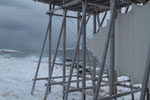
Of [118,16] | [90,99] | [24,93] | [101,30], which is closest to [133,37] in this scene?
[118,16]

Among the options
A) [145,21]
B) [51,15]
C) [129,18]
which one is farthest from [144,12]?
[51,15]

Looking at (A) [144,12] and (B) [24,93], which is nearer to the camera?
(A) [144,12]

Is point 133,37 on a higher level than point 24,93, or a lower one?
higher

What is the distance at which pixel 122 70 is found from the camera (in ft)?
21.4

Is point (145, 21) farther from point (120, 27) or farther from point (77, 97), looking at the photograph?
point (77, 97)

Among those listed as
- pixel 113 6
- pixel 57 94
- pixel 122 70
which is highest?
pixel 113 6

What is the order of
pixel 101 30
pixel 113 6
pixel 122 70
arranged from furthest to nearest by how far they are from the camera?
1. pixel 101 30
2. pixel 122 70
3. pixel 113 6

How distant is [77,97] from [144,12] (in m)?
5.45

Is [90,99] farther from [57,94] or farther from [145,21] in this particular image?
[145,21]

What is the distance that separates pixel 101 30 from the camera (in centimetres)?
739

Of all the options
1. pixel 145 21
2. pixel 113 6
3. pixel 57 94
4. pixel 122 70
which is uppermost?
pixel 113 6

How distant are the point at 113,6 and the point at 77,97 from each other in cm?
540

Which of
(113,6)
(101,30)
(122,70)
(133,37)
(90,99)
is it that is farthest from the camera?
(90,99)

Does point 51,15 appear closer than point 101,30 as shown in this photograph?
No
